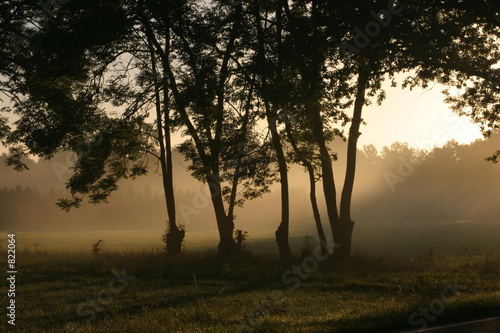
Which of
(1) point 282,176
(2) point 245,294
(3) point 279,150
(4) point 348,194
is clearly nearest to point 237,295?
(2) point 245,294

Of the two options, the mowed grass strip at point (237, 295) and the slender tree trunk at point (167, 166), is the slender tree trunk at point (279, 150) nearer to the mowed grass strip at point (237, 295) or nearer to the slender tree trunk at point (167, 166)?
the mowed grass strip at point (237, 295)

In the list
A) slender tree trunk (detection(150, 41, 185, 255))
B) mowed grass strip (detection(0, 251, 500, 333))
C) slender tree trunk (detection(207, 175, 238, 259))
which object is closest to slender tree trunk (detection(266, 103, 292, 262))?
mowed grass strip (detection(0, 251, 500, 333))

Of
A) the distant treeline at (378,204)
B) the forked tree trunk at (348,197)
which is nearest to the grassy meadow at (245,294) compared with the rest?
the forked tree trunk at (348,197)

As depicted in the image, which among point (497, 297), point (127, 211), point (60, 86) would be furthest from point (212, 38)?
point (127, 211)

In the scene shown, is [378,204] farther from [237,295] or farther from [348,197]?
[237,295]

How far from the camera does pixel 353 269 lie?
2070 cm

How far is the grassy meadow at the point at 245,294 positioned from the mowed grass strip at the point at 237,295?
0.03m

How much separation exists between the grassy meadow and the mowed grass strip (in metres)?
0.03

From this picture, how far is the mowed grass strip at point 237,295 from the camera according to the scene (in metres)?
10.1

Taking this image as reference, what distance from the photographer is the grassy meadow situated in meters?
10.1

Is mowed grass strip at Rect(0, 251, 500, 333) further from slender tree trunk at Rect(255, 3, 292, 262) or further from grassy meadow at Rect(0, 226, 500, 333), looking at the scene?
slender tree trunk at Rect(255, 3, 292, 262)

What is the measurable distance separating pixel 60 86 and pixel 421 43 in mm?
17551

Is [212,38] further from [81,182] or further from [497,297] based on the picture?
[497,297]

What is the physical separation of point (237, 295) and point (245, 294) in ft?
0.93
